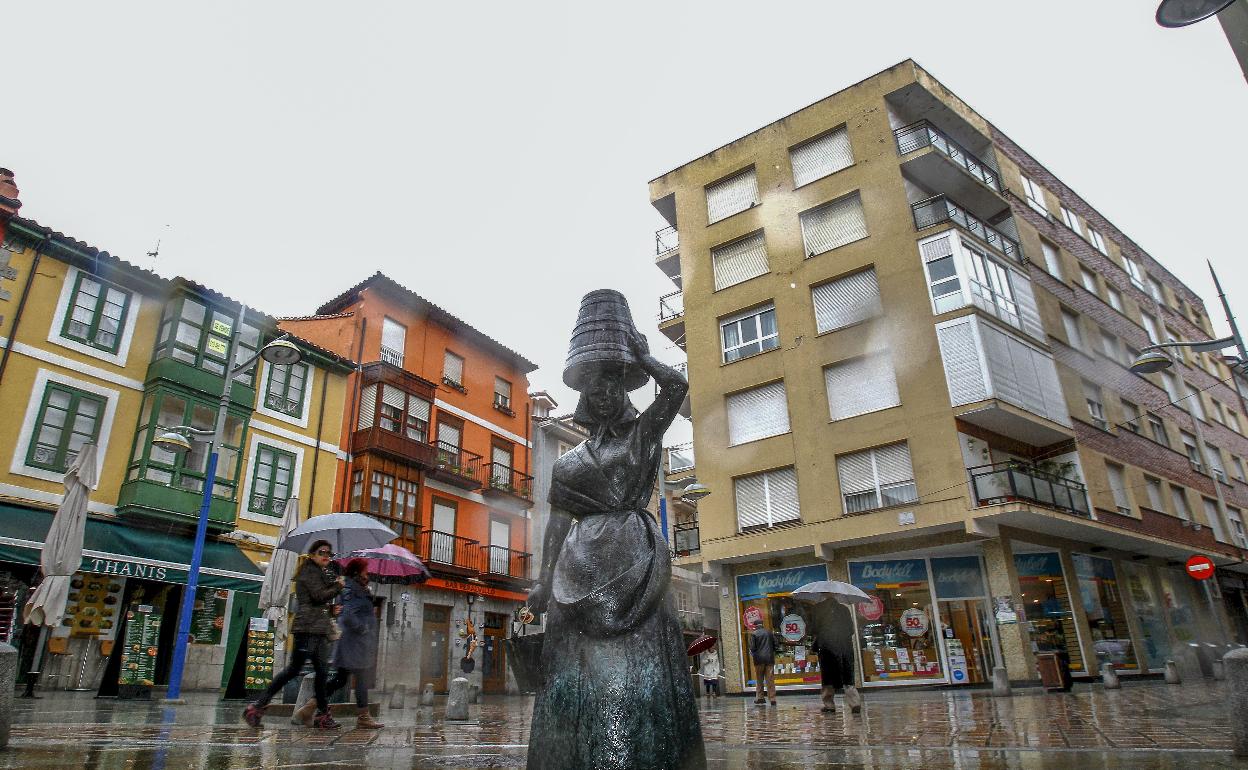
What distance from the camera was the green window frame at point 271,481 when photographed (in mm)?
20428

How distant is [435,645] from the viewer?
24.3 metres

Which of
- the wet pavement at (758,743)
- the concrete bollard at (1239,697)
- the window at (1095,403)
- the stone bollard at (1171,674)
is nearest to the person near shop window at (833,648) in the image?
the wet pavement at (758,743)

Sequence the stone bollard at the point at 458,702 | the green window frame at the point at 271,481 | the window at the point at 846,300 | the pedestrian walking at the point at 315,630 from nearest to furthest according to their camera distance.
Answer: the pedestrian walking at the point at 315,630, the stone bollard at the point at 458,702, the green window frame at the point at 271,481, the window at the point at 846,300

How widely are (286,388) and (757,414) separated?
14230 mm

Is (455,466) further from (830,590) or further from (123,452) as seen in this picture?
(830,590)

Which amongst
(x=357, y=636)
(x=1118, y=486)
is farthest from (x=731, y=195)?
(x=357, y=636)

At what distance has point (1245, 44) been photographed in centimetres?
524

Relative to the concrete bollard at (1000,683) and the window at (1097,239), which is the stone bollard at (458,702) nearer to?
the concrete bollard at (1000,683)

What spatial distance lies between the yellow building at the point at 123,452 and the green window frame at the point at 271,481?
0.14ft

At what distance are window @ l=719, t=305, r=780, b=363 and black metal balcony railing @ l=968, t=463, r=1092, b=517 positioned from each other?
272 inches

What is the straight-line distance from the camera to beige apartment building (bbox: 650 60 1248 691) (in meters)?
18.1

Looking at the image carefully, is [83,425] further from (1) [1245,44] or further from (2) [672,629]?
(1) [1245,44]

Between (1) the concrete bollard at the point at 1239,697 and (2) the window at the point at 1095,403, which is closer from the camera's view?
(1) the concrete bollard at the point at 1239,697

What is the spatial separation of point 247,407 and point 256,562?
170 inches
